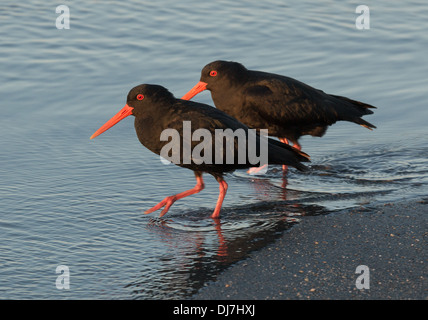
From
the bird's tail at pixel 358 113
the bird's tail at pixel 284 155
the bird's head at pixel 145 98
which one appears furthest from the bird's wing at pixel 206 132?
the bird's tail at pixel 358 113

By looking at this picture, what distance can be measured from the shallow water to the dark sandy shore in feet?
0.63

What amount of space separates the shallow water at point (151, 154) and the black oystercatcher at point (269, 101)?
1.27 feet

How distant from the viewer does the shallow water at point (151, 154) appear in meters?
5.78

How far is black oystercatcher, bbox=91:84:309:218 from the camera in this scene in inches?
254

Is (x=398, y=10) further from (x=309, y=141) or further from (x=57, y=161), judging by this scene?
(x=57, y=161)

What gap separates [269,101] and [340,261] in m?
2.69

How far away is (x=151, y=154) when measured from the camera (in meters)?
8.21

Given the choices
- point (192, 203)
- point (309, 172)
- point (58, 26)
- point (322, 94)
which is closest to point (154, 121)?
point (192, 203)
